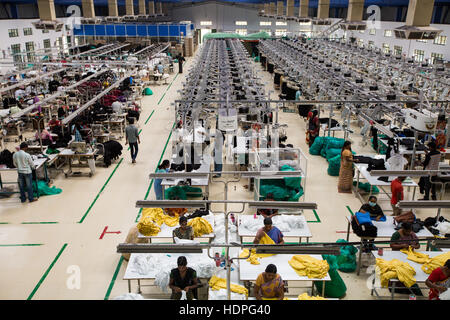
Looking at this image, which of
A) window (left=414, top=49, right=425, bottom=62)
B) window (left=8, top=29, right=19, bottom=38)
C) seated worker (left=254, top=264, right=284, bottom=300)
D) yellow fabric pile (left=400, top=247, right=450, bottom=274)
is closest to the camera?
seated worker (left=254, top=264, right=284, bottom=300)

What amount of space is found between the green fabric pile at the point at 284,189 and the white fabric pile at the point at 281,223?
1.83 meters

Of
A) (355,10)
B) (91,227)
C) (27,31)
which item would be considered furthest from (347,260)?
(27,31)

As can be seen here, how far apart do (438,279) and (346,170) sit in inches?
191

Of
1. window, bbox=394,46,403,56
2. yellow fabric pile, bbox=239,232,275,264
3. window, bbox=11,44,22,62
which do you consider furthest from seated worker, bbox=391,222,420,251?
window, bbox=11,44,22,62

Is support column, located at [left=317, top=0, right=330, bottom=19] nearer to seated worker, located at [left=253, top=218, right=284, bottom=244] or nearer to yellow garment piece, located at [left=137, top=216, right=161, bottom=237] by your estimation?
seated worker, located at [left=253, top=218, right=284, bottom=244]

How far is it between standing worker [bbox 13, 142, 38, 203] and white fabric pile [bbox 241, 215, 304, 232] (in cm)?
549

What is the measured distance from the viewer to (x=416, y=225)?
7438mm

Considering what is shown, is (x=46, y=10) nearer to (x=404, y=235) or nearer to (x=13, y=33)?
A: (x=13, y=33)

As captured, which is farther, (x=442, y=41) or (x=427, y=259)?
(x=442, y=41)

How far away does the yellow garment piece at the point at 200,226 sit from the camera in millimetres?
7351

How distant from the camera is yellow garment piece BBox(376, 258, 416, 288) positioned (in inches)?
236

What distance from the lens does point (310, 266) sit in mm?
6078

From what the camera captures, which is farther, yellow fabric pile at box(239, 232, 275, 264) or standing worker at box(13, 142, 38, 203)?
standing worker at box(13, 142, 38, 203)

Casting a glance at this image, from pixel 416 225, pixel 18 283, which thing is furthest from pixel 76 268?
pixel 416 225
